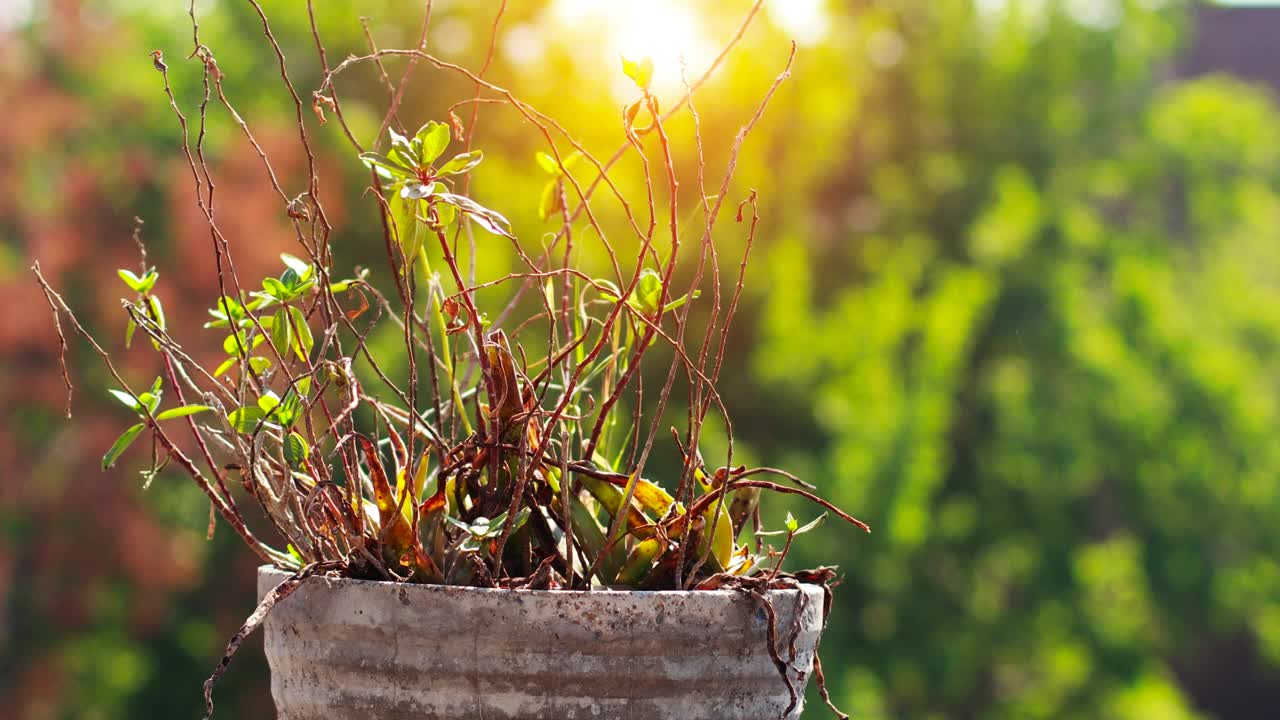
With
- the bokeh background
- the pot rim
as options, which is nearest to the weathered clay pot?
the pot rim

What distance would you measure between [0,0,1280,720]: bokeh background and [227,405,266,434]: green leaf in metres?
5.89

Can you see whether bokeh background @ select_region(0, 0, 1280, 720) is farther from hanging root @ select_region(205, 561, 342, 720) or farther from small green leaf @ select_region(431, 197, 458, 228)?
hanging root @ select_region(205, 561, 342, 720)

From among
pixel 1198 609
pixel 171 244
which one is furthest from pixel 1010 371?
pixel 171 244

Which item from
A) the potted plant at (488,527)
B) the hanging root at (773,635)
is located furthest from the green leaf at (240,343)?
the hanging root at (773,635)

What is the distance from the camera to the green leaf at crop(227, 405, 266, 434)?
106 centimetres

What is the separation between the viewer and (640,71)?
1.01 metres

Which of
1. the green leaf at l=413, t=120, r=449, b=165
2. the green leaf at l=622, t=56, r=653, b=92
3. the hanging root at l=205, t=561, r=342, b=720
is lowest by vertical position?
the hanging root at l=205, t=561, r=342, b=720

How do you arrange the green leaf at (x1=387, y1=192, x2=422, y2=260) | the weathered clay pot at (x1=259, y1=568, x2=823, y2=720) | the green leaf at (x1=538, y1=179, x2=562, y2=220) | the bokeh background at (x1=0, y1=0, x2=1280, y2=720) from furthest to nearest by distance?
1. the bokeh background at (x1=0, y1=0, x2=1280, y2=720)
2. the green leaf at (x1=538, y1=179, x2=562, y2=220)
3. the green leaf at (x1=387, y1=192, x2=422, y2=260)
4. the weathered clay pot at (x1=259, y1=568, x2=823, y2=720)

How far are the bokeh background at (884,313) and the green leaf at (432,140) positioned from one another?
234 inches

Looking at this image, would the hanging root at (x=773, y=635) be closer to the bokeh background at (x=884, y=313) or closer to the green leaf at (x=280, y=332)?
the green leaf at (x=280, y=332)

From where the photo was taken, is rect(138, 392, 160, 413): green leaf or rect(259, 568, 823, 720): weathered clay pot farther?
rect(138, 392, 160, 413): green leaf

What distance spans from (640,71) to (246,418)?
0.43 metres

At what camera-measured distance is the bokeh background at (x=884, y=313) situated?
8969 millimetres

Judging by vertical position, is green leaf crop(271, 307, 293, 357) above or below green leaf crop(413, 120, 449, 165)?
below
